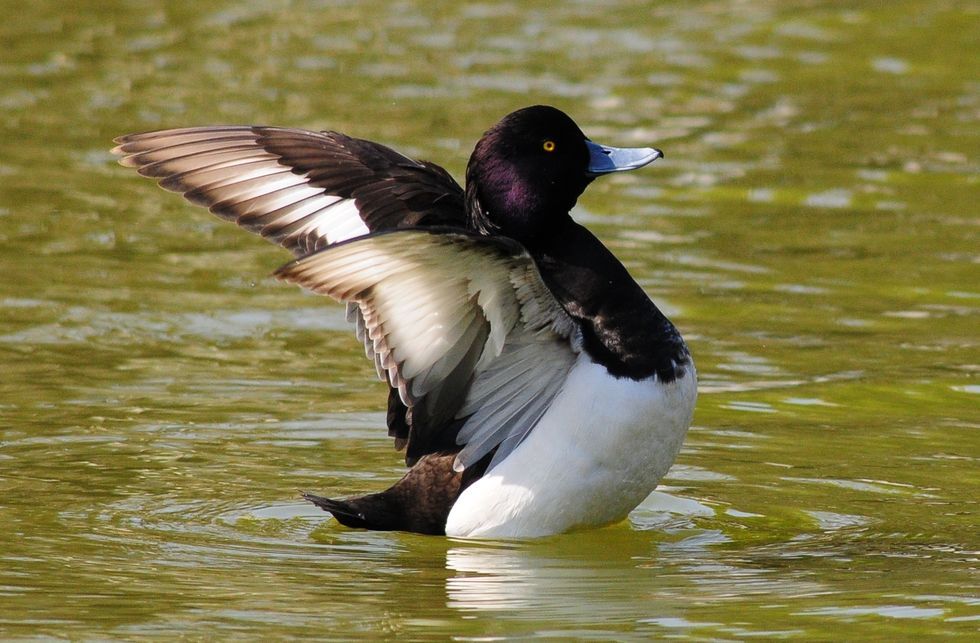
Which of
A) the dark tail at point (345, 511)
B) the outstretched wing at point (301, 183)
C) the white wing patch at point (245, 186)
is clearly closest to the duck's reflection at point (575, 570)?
the dark tail at point (345, 511)

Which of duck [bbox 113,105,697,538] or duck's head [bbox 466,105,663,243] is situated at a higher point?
duck's head [bbox 466,105,663,243]

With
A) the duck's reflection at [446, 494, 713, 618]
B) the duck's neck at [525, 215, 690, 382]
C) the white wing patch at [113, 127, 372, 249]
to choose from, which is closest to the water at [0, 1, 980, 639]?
the duck's reflection at [446, 494, 713, 618]

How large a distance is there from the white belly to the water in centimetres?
14

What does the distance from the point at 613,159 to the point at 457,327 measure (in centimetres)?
109

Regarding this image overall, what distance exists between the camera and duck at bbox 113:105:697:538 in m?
6.39

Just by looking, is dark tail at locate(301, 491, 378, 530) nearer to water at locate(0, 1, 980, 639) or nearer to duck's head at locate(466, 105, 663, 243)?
water at locate(0, 1, 980, 639)

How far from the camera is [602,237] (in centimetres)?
1159

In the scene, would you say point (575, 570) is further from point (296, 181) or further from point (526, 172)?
point (296, 181)

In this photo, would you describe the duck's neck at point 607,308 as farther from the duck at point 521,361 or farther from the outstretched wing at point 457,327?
the outstretched wing at point 457,327

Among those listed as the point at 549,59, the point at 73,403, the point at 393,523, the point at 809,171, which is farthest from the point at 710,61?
the point at 393,523

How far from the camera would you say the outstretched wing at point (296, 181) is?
7.25 metres

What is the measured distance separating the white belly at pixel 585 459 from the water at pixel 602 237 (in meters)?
0.14

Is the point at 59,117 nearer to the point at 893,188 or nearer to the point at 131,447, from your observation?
the point at 893,188

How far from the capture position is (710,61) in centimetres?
1658
